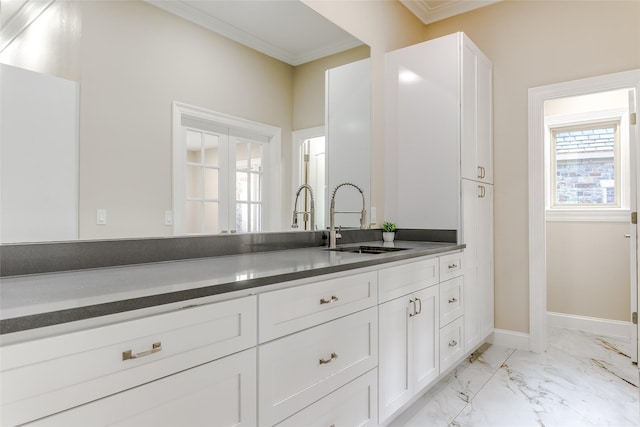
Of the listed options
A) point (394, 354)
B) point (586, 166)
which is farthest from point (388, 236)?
point (586, 166)

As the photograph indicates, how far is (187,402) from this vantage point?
0.97 meters

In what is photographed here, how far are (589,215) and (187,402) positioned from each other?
12.9 feet

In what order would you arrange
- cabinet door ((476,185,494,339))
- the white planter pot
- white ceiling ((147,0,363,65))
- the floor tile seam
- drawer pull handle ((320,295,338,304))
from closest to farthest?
drawer pull handle ((320,295,338,304)) → white ceiling ((147,0,363,65)) → the floor tile seam → the white planter pot → cabinet door ((476,185,494,339))

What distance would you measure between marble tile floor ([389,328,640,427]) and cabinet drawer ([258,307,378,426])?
2.18 feet

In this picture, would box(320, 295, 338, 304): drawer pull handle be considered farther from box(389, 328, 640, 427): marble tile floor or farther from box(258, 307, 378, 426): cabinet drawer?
box(389, 328, 640, 427): marble tile floor

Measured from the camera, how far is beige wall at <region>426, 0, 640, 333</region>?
2.87m

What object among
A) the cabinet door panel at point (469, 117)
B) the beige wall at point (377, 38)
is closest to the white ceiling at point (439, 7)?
the beige wall at point (377, 38)

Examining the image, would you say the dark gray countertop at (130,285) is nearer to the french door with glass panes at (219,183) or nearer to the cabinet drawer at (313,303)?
the cabinet drawer at (313,303)

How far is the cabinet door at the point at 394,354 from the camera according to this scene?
1.70 metres

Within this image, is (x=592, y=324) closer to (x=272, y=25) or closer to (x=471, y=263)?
(x=471, y=263)

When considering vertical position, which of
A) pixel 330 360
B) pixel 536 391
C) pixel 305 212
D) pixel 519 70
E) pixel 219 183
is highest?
pixel 519 70

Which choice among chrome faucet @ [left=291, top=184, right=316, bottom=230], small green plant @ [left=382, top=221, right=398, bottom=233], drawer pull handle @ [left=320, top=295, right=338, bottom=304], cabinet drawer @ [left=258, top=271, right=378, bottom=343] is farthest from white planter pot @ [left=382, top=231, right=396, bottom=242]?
drawer pull handle @ [left=320, top=295, right=338, bottom=304]

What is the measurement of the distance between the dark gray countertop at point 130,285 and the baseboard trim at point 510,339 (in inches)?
85.1

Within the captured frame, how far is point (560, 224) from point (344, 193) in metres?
2.51
